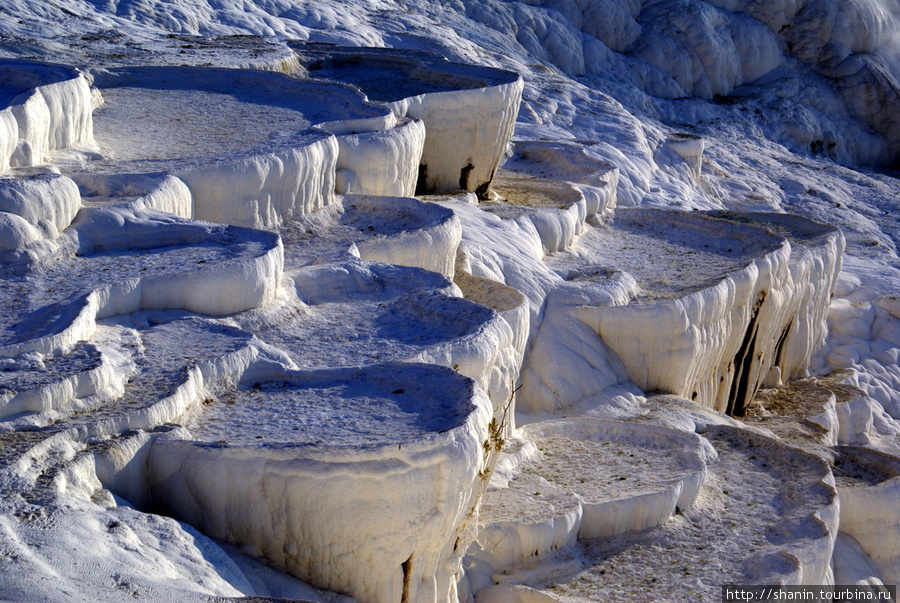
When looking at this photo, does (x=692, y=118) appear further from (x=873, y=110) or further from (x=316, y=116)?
(x=316, y=116)

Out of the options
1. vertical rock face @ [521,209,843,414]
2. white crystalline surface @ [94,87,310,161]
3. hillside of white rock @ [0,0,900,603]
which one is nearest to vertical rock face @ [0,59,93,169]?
hillside of white rock @ [0,0,900,603]

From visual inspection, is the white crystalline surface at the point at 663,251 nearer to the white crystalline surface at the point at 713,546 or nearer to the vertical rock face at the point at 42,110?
the white crystalline surface at the point at 713,546

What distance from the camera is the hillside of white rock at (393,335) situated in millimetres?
4293

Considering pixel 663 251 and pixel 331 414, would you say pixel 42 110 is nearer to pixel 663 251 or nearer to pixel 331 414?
pixel 331 414

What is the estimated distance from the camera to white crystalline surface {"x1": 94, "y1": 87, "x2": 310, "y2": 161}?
770 centimetres

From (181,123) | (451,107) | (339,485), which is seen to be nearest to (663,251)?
(451,107)

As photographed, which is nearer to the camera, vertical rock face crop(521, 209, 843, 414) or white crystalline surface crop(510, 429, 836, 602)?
white crystalline surface crop(510, 429, 836, 602)

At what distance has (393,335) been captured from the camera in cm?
580

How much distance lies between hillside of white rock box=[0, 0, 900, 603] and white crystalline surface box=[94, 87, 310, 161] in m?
0.05

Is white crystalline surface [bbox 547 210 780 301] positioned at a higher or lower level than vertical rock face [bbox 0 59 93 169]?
lower

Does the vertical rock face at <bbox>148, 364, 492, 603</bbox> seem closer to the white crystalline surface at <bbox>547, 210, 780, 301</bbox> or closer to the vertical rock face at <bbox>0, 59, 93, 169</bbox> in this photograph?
the vertical rock face at <bbox>0, 59, 93, 169</bbox>

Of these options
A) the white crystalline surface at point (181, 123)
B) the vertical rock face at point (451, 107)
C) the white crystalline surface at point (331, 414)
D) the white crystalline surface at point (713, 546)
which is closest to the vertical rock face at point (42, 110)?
the white crystalline surface at point (181, 123)

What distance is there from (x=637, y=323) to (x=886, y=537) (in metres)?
2.41

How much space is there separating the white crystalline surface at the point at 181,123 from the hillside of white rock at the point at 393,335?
0.05 meters
